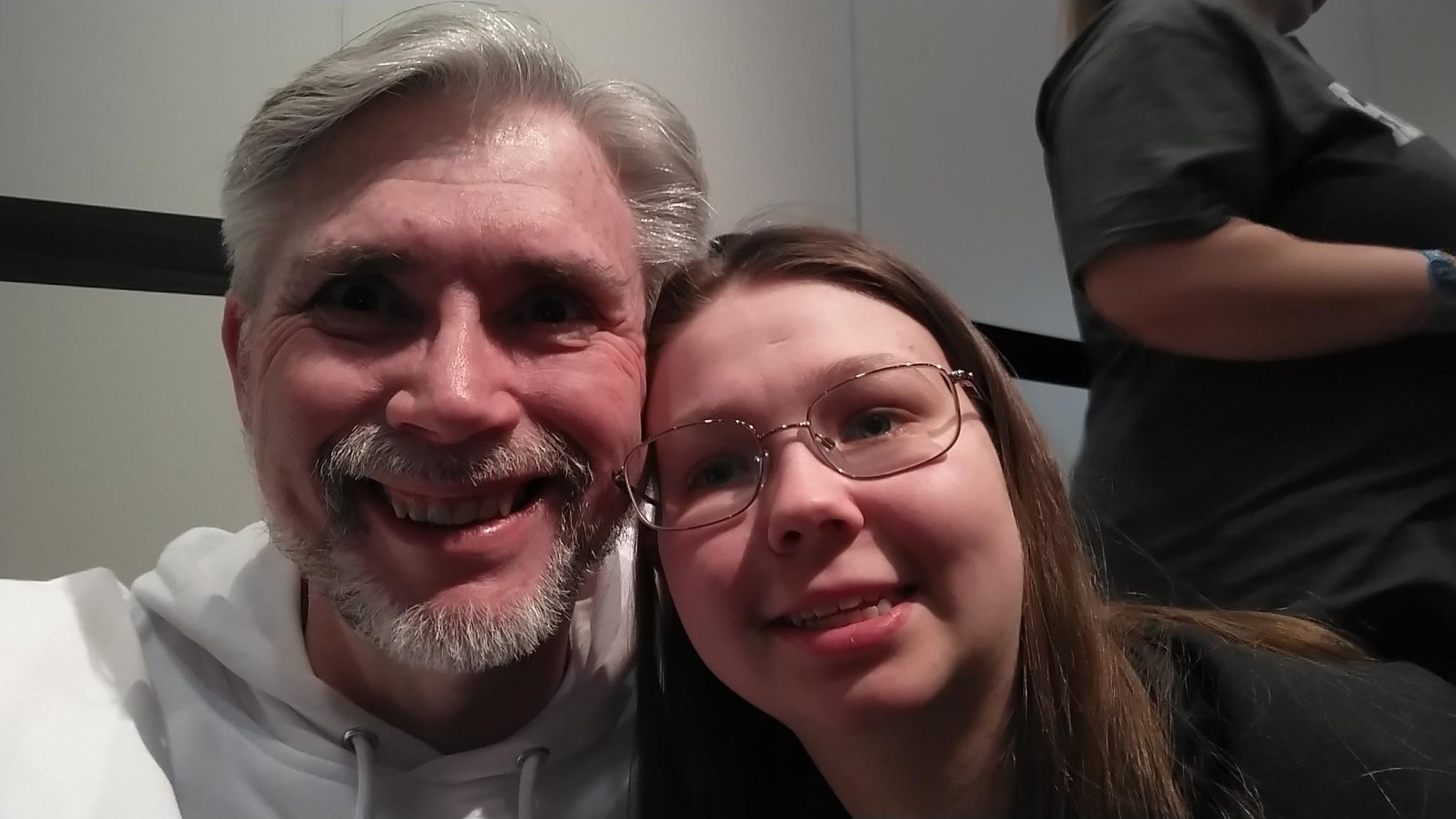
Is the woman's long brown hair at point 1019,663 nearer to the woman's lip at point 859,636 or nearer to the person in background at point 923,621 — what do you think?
the person in background at point 923,621

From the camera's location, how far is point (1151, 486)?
0.98 m

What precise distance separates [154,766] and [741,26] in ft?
4.98

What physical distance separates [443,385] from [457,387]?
0.4 inches

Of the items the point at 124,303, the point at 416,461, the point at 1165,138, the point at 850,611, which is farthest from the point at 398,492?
the point at 124,303

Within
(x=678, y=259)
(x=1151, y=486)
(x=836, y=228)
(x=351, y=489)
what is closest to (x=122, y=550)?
(x=351, y=489)

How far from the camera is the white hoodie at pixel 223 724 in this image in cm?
71

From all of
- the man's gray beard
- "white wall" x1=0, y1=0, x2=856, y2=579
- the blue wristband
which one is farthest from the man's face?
the blue wristband

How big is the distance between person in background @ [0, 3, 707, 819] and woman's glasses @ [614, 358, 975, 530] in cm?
9

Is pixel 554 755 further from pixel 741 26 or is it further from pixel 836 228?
pixel 741 26

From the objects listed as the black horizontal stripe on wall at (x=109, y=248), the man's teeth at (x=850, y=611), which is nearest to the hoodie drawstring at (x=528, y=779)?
the man's teeth at (x=850, y=611)

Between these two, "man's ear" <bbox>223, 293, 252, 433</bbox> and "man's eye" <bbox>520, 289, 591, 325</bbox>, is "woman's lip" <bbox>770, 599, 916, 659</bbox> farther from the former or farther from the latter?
"man's ear" <bbox>223, 293, 252, 433</bbox>

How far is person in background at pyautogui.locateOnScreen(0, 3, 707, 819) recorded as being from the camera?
→ 709 mm

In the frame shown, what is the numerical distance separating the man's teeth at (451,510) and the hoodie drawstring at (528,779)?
0.75 feet

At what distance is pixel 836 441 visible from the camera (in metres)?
0.65
